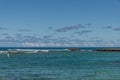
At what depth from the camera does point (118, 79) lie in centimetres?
4575

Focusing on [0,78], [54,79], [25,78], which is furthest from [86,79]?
[0,78]

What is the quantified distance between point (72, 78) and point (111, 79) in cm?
479

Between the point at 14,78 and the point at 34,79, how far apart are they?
2.54 m

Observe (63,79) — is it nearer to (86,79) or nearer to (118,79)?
(86,79)

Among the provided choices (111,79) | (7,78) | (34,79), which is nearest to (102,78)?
(111,79)

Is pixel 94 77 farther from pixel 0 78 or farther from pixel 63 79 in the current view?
pixel 0 78

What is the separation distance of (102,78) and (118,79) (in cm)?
211

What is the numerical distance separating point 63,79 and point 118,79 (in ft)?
21.9

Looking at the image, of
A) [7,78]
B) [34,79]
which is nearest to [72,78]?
[34,79]

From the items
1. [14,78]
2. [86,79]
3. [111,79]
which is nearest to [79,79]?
[86,79]

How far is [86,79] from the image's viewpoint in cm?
4572

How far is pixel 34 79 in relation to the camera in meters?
45.7

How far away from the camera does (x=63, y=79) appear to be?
45719 mm

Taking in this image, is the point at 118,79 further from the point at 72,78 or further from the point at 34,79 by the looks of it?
the point at 34,79
